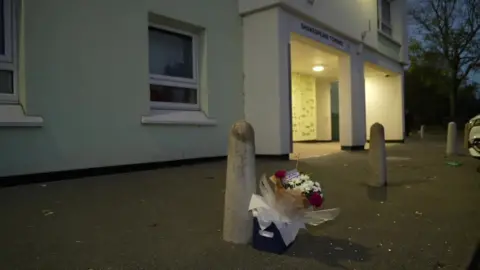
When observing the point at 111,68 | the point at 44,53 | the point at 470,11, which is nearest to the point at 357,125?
the point at 111,68

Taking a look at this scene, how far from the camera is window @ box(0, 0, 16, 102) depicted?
18.9ft

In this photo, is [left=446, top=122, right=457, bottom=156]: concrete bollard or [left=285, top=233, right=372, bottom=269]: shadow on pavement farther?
[left=446, top=122, right=457, bottom=156]: concrete bollard

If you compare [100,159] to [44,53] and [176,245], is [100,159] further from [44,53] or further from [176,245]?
[176,245]

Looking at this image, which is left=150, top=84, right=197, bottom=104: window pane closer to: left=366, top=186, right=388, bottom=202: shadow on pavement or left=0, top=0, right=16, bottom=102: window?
left=0, top=0, right=16, bottom=102: window

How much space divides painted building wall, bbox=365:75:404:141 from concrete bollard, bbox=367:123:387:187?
1225 cm

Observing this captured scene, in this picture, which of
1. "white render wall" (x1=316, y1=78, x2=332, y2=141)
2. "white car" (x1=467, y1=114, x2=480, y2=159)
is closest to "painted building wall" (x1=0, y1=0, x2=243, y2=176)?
"white car" (x1=467, y1=114, x2=480, y2=159)

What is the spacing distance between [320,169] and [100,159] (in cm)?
454

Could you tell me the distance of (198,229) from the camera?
3.38 meters

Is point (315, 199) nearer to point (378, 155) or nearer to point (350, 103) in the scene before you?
point (378, 155)

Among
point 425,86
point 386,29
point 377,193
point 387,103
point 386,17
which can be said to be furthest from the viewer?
point 425,86

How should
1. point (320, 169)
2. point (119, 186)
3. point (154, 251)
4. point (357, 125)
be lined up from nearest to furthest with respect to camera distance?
1. point (154, 251)
2. point (119, 186)
3. point (320, 169)
4. point (357, 125)

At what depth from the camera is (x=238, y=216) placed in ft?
9.45

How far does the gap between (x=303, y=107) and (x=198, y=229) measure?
56.2 feet

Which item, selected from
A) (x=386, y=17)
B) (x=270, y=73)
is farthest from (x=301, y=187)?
(x=386, y=17)
